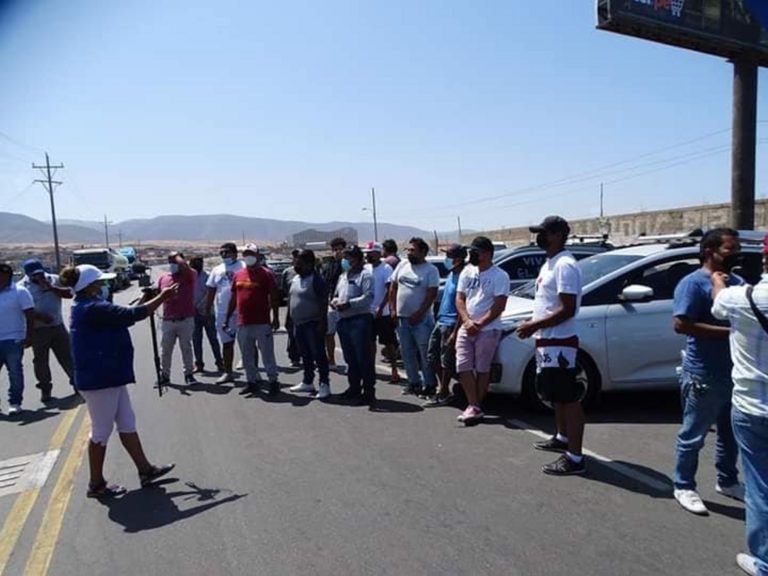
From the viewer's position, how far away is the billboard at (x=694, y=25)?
23703 mm

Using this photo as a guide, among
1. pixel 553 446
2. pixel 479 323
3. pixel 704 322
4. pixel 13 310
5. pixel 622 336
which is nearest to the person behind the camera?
pixel 704 322

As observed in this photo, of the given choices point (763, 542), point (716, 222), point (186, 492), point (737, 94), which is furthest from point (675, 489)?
point (716, 222)

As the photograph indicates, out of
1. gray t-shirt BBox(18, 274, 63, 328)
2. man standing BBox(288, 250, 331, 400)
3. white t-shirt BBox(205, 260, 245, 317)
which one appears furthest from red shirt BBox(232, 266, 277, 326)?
gray t-shirt BBox(18, 274, 63, 328)

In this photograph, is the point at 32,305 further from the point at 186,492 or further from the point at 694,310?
the point at 694,310

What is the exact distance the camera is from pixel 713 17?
24.7m

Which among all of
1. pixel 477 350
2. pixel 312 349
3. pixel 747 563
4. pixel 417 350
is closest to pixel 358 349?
pixel 312 349

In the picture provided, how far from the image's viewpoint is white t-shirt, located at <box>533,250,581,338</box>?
183 inches

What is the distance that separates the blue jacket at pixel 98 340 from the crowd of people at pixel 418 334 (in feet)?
0.03

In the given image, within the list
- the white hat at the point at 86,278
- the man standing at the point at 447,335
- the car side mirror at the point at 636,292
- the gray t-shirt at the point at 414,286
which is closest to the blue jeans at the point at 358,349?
the gray t-shirt at the point at 414,286

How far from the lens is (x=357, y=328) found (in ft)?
24.3

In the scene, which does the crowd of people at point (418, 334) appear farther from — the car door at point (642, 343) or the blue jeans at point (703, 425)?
the car door at point (642, 343)

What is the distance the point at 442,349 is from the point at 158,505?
137 inches

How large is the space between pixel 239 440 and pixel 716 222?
27.3 metres

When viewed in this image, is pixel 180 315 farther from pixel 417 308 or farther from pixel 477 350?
pixel 477 350
